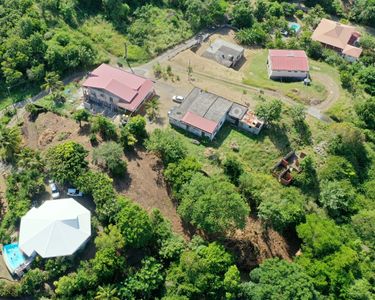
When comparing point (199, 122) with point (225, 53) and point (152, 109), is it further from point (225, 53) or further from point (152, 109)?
point (225, 53)

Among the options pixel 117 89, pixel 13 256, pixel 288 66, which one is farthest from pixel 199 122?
pixel 13 256

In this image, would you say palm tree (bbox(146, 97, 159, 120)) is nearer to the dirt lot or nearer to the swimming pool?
the dirt lot

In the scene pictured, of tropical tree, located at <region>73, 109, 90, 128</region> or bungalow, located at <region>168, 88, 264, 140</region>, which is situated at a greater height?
bungalow, located at <region>168, 88, 264, 140</region>

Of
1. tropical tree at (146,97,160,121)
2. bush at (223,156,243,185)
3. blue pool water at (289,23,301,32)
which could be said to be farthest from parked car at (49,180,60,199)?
Result: blue pool water at (289,23,301,32)

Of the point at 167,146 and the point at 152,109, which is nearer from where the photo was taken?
the point at 167,146

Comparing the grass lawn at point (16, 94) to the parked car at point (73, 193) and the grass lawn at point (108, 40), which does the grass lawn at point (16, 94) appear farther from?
the parked car at point (73, 193)

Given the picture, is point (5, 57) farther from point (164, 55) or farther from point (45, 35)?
point (164, 55)

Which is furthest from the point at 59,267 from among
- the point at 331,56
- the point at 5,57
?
the point at 331,56
